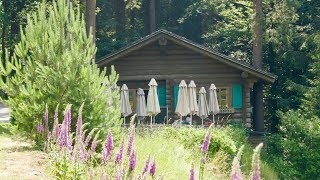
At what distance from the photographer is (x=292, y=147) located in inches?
838

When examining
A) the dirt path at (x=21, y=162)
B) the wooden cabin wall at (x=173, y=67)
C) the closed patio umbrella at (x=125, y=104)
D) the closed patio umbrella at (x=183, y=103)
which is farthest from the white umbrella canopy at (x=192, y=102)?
the dirt path at (x=21, y=162)

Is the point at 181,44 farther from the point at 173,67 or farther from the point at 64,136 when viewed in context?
the point at 64,136

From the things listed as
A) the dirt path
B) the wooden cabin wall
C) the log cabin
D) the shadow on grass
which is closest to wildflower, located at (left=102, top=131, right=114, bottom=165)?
the dirt path

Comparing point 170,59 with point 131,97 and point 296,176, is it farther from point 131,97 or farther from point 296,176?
point 296,176

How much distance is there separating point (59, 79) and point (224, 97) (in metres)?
15.7

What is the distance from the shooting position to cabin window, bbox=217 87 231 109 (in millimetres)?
25094

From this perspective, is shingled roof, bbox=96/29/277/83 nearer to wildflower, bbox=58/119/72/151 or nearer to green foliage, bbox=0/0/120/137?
green foliage, bbox=0/0/120/137

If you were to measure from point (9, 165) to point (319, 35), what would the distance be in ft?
68.3

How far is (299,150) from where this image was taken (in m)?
21.0

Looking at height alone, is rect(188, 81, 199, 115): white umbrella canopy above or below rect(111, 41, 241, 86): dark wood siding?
below

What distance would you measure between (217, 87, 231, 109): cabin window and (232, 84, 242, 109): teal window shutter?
0.73 ft

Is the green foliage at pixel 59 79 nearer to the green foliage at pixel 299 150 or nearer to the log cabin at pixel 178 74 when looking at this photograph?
the green foliage at pixel 299 150

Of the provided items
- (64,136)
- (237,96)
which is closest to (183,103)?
(237,96)

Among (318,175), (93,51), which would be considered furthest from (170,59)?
(93,51)
